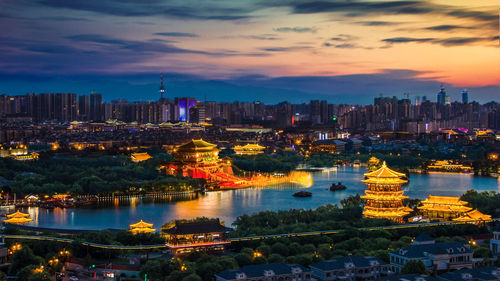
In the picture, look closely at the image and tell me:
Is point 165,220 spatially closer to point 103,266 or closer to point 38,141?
point 103,266

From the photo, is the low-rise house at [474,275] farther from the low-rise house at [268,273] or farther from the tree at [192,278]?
the tree at [192,278]

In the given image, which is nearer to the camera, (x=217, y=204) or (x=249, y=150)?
(x=217, y=204)

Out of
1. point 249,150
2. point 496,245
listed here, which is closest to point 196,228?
point 496,245

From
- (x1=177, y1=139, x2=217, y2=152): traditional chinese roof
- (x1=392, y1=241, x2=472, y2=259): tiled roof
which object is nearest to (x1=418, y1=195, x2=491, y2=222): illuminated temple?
(x1=392, y1=241, x2=472, y2=259): tiled roof

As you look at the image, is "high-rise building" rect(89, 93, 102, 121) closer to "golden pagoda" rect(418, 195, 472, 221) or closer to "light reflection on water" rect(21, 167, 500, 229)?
"light reflection on water" rect(21, 167, 500, 229)

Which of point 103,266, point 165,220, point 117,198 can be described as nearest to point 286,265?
point 103,266

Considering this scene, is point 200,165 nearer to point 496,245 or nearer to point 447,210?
point 447,210
